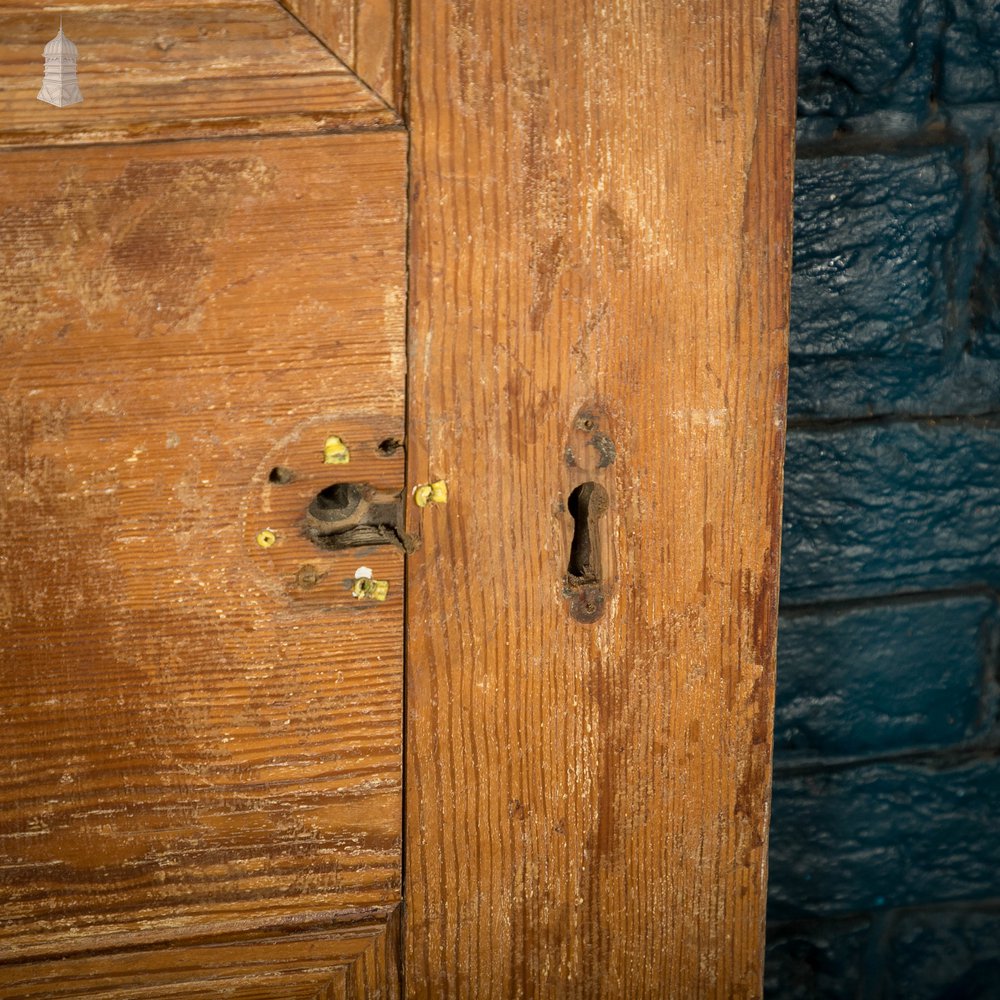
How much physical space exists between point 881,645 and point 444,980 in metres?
0.64

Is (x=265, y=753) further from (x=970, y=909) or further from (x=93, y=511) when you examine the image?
(x=970, y=909)

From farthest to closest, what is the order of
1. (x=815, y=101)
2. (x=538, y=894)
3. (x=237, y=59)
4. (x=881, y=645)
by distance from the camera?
(x=881, y=645) → (x=815, y=101) → (x=538, y=894) → (x=237, y=59)

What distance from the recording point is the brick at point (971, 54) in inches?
42.4

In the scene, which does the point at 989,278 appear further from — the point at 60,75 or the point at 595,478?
the point at 60,75

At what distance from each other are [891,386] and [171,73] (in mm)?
822

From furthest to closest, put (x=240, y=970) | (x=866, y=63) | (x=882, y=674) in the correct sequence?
(x=882, y=674) → (x=866, y=63) → (x=240, y=970)

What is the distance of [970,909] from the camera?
124 cm

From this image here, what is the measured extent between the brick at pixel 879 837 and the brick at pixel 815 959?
0.02 m

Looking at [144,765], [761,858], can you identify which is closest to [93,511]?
[144,765]

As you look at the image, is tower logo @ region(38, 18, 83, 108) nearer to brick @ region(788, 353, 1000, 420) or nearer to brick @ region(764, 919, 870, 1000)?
brick @ region(788, 353, 1000, 420)

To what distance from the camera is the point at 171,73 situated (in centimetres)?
73

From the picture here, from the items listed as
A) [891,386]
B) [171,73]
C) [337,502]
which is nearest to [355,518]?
[337,502]

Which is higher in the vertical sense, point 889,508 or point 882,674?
point 889,508

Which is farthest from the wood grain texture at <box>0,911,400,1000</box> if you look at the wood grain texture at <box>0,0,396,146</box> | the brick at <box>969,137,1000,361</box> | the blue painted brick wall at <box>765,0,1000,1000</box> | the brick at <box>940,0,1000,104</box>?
the brick at <box>940,0,1000,104</box>
